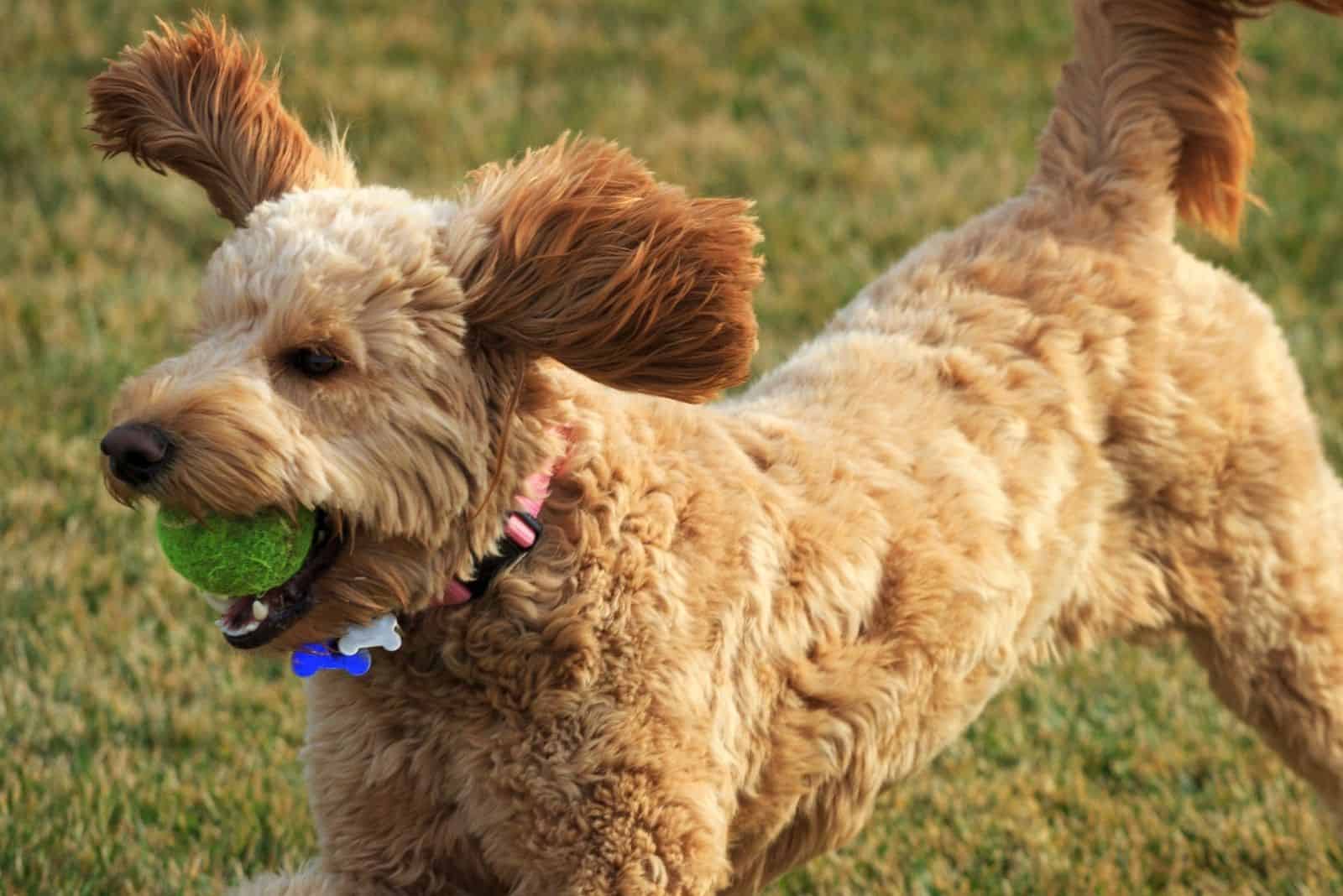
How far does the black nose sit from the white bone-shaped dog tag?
19.1 inches

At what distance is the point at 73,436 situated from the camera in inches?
277

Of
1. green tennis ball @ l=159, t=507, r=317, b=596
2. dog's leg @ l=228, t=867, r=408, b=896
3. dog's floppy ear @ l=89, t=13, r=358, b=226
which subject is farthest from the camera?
dog's floppy ear @ l=89, t=13, r=358, b=226

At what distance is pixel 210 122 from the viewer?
389 centimetres

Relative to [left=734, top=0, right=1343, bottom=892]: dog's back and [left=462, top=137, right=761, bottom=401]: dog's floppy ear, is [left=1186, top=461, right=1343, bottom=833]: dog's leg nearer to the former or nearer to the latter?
[left=734, top=0, right=1343, bottom=892]: dog's back

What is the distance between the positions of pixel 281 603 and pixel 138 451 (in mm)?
408

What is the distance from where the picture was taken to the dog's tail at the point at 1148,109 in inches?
182

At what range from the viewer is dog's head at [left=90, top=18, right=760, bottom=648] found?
3.20 m

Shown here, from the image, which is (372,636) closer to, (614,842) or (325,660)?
(325,660)

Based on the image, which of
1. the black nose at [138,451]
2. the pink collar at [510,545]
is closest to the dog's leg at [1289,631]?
the pink collar at [510,545]

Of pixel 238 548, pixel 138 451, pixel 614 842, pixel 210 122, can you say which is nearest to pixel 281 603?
pixel 238 548

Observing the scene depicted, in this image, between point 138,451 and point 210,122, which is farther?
point 210,122

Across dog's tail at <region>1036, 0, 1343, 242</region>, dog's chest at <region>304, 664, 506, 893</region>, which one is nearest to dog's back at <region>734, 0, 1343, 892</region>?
dog's tail at <region>1036, 0, 1343, 242</region>

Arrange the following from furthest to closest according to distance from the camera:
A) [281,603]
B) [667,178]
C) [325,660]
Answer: [667,178], [325,660], [281,603]

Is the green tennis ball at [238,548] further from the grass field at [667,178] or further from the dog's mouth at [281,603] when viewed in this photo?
the grass field at [667,178]
